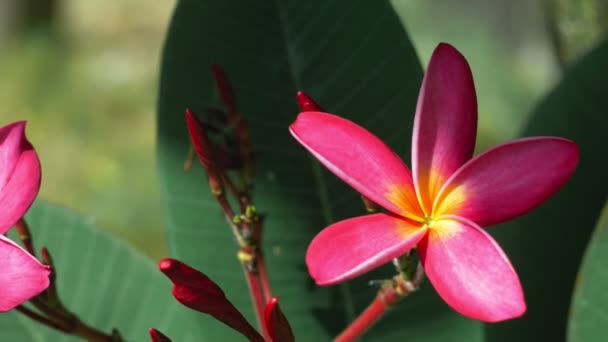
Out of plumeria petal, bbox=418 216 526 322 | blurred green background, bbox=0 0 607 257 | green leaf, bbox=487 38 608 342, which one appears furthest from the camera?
blurred green background, bbox=0 0 607 257

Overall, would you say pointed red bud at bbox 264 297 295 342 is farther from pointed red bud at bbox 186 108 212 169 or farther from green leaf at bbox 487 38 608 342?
green leaf at bbox 487 38 608 342

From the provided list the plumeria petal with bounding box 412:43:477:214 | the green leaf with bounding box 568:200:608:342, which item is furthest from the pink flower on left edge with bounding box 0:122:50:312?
the green leaf with bounding box 568:200:608:342

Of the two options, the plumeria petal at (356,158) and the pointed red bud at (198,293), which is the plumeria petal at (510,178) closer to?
the plumeria petal at (356,158)

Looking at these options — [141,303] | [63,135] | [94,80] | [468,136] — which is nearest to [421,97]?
[468,136]

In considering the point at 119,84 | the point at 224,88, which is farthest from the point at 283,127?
the point at 119,84

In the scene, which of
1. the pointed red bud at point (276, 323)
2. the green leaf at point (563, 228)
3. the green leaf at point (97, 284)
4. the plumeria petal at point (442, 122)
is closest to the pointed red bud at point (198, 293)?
the pointed red bud at point (276, 323)

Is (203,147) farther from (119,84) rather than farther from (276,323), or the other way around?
(119,84)
